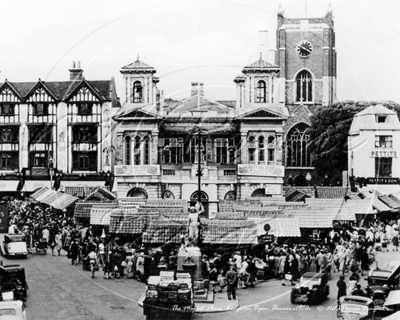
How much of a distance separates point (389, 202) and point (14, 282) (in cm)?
2836

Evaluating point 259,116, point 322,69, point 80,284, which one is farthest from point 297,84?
point 80,284

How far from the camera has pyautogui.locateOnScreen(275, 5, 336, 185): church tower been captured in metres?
63.4

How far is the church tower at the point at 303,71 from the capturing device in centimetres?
6341

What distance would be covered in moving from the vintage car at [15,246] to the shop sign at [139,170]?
521 inches

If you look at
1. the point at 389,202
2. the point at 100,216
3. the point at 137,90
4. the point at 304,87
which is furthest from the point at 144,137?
the point at 304,87

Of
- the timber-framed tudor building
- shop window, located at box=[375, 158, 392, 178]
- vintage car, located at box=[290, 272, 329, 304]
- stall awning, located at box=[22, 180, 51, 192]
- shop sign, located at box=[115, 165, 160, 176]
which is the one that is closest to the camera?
vintage car, located at box=[290, 272, 329, 304]

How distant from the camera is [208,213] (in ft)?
128

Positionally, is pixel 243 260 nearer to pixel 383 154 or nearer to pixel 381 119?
pixel 383 154

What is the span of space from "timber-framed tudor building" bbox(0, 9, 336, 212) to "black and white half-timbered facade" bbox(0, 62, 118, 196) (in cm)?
7

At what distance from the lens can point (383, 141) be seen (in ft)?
155

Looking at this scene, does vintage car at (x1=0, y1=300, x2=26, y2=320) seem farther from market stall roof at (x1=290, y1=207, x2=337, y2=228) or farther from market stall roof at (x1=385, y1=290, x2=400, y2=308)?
market stall roof at (x1=290, y1=207, x2=337, y2=228)

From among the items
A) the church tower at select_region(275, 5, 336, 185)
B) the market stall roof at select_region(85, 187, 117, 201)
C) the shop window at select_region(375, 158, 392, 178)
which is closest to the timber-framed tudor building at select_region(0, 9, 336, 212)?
the market stall roof at select_region(85, 187, 117, 201)

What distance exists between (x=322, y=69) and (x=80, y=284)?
157 feet

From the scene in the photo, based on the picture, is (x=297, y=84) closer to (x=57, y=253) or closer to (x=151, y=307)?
(x=57, y=253)
